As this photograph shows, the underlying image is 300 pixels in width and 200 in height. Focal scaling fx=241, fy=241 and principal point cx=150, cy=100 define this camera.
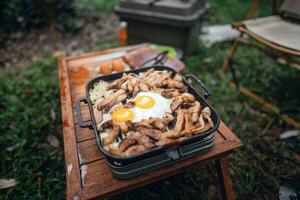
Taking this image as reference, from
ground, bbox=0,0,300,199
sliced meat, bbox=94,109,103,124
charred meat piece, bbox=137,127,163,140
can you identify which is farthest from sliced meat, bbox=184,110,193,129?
ground, bbox=0,0,300,199

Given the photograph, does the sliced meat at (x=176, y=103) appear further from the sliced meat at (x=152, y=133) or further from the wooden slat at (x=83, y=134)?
the wooden slat at (x=83, y=134)

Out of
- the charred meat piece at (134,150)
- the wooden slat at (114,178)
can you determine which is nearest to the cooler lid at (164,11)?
the wooden slat at (114,178)

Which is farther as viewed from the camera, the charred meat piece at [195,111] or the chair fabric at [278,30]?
the chair fabric at [278,30]

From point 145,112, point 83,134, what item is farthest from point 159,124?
point 83,134

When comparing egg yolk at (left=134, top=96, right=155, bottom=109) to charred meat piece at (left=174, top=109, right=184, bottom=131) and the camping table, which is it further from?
the camping table

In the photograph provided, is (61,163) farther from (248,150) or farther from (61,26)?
(61,26)

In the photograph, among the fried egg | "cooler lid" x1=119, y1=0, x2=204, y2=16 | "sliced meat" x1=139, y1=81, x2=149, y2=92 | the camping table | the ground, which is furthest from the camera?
"cooler lid" x1=119, y1=0, x2=204, y2=16

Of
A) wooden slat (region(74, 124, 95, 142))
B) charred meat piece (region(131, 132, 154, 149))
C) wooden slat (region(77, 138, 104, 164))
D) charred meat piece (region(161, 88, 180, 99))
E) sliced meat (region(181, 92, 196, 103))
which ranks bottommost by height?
wooden slat (region(77, 138, 104, 164))

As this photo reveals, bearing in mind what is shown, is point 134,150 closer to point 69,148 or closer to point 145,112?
point 145,112
